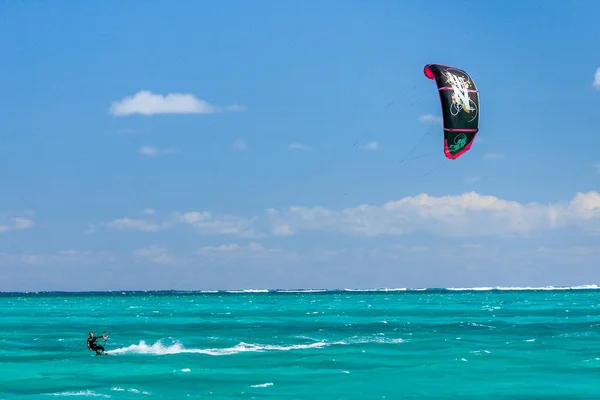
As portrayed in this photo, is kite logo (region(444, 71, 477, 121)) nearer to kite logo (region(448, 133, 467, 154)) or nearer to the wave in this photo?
kite logo (region(448, 133, 467, 154))

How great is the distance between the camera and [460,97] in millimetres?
36062

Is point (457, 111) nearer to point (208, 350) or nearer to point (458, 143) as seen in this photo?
point (458, 143)

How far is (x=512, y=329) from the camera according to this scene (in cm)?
6500

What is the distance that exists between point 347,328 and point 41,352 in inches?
1068

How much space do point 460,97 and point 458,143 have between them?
6.18 feet

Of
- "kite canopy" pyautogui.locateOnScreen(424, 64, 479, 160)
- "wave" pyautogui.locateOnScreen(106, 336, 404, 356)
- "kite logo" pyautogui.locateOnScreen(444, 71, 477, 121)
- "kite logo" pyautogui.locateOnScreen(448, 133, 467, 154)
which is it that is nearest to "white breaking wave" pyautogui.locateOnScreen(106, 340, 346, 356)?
"wave" pyautogui.locateOnScreen(106, 336, 404, 356)

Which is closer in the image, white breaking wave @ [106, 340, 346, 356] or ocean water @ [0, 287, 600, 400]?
ocean water @ [0, 287, 600, 400]

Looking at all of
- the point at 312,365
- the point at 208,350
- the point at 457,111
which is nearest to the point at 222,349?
the point at 208,350

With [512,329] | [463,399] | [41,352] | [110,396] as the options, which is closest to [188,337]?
[41,352]

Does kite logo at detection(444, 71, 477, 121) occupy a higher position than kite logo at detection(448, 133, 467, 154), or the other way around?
kite logo at detection(444, 71, 477, 121)

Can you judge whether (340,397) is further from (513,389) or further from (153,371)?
(153,371)

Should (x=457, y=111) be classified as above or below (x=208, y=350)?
above

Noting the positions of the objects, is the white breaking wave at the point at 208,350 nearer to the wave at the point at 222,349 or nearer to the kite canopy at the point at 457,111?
the wave at the point at 222,349

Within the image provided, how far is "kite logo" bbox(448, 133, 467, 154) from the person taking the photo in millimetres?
35906
